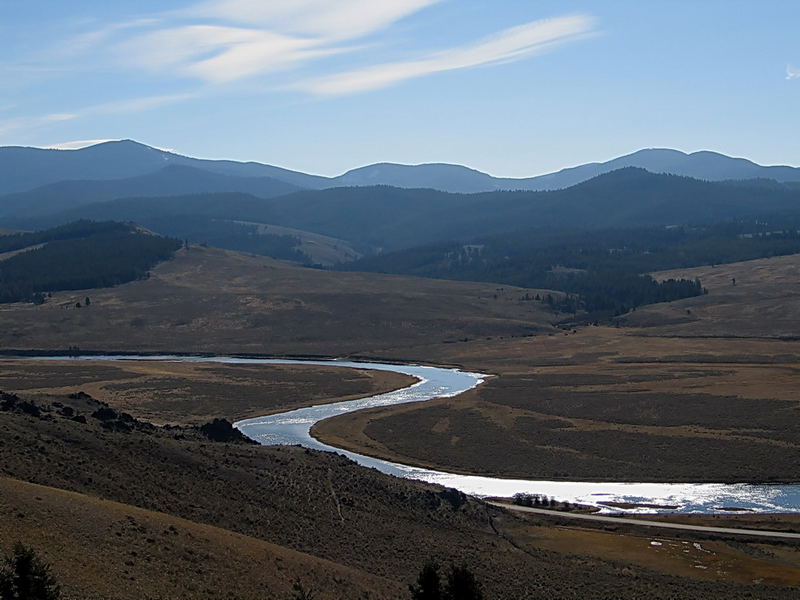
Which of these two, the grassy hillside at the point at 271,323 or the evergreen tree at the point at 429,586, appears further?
the grassy hillside at the point at 271,323

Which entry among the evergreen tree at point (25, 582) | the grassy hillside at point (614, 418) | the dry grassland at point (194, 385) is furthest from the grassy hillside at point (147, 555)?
the dry grassland at point (194, 385)

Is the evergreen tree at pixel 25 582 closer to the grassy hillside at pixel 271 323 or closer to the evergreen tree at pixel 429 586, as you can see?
the evergreen tree at pixel 429 586

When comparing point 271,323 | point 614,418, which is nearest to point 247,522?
point 614,418

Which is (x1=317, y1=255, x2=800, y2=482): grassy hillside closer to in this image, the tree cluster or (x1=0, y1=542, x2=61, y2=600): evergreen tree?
the tree cluster

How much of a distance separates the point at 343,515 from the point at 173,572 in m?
17.0

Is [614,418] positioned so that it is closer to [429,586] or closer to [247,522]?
[247,522]

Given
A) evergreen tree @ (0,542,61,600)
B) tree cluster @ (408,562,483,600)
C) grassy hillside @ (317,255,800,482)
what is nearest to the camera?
evergreen tree @ (0,542,61,600)

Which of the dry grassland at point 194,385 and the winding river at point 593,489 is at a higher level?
the dry grassland at point 194,385

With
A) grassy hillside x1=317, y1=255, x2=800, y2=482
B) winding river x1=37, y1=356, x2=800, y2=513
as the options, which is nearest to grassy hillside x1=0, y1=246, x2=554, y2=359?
grassy hillside x1=317, y1=255, x2=800, y2=482

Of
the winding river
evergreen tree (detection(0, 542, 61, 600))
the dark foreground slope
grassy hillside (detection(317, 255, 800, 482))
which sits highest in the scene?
evergreen tree (detection(0, 542, 61, 600))

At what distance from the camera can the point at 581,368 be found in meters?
122

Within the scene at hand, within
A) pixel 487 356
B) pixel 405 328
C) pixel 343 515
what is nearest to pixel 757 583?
pixel 343 515

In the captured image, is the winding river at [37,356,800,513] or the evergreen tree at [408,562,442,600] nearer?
the evergreen tree at [408,562,442,600]

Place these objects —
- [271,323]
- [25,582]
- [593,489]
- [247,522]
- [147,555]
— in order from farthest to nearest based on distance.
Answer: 1. [271,323]
2. [593,489]
3. [247,522]
4. [147,555]
5. [25,582]
